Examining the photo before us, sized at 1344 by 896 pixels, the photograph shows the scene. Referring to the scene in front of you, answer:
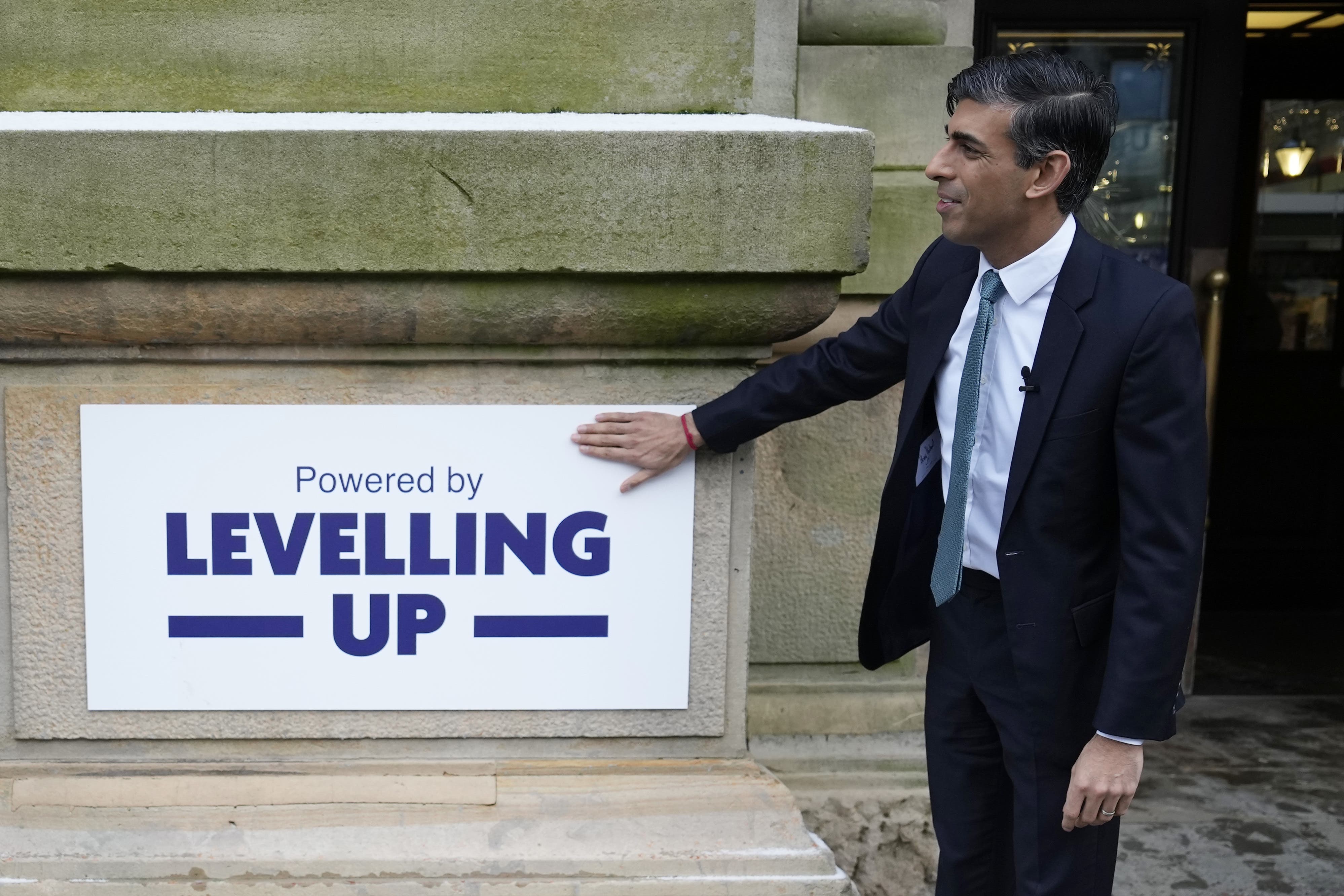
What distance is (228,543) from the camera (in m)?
2.51

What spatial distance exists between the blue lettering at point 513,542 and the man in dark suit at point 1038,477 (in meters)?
0.38

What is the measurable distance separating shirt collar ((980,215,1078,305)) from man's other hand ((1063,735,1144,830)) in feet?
2.35

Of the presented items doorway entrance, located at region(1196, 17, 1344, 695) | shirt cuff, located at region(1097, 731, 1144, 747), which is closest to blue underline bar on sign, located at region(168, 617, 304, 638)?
shirt cuff, located at region(1097, 731, 1144, 747)

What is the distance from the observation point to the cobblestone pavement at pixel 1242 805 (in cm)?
360

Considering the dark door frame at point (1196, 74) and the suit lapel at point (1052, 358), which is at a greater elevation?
the dark door frame at point (1196, 74)

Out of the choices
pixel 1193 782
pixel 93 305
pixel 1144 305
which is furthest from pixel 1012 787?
pixel 1193 782

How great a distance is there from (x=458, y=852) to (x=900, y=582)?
0.98m

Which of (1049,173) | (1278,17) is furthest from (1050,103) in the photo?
(1278,17)

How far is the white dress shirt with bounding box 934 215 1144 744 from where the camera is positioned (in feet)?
7.00

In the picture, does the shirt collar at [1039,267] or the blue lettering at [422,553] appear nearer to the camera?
the shirt collar at [1039,267]

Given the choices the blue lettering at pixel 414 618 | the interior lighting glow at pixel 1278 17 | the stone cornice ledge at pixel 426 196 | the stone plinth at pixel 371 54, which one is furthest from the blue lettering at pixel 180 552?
the interior lighting glow at pixel 1278 17

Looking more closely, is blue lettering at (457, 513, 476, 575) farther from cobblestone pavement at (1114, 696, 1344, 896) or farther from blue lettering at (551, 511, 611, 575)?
cobblestone pavement at (1114, 696, 1344, 896)

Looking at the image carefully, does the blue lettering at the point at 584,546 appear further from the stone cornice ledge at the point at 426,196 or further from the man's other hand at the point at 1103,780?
the man's other hand at the point at 1103,780

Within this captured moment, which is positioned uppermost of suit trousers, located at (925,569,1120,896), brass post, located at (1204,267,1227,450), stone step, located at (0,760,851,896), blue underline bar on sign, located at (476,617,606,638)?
brass post, located at (1204,267,1227,450)
